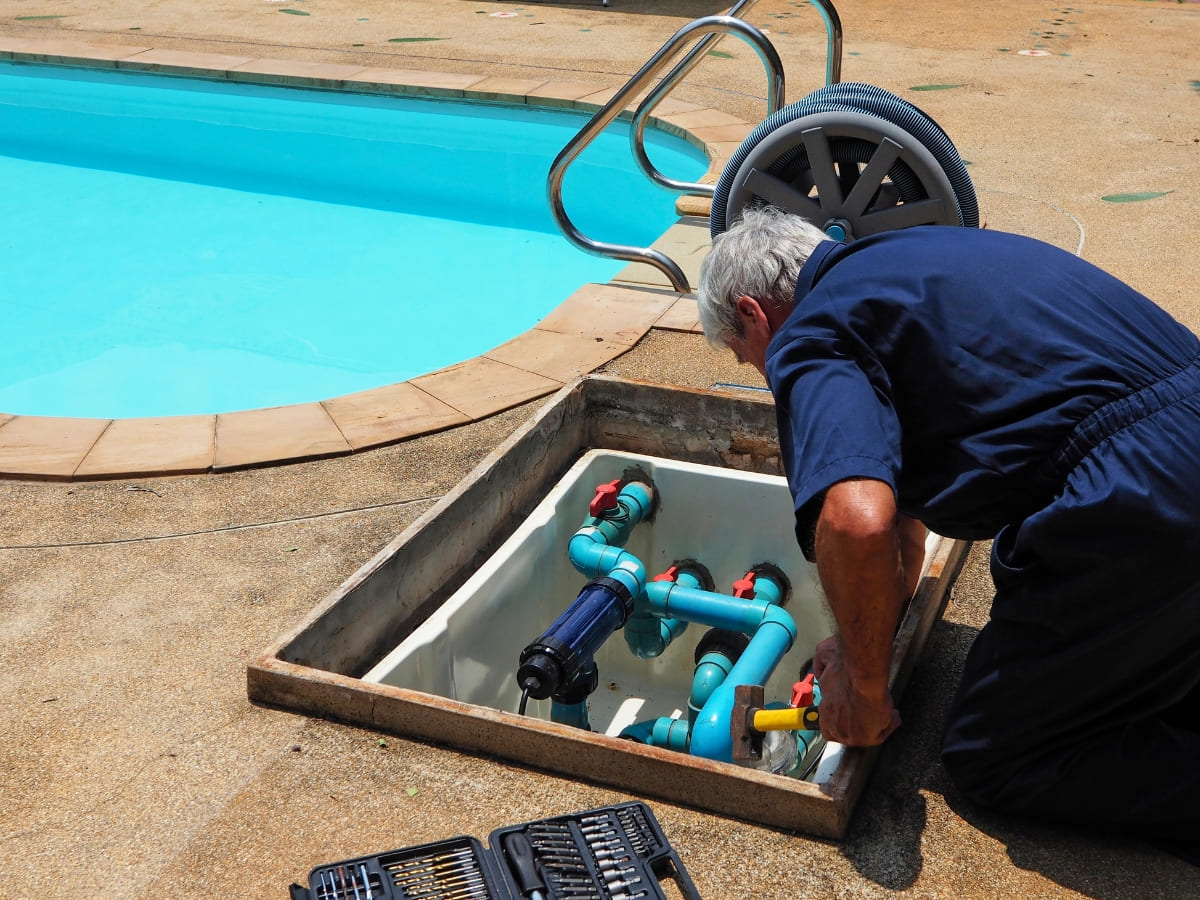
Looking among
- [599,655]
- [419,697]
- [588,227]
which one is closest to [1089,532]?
[419,697]

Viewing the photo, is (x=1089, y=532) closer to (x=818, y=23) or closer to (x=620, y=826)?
(x=620, y=826)

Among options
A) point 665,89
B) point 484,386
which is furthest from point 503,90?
Answer: point 484,386

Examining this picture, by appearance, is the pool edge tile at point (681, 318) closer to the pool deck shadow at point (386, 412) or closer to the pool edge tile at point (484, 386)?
the pool deck shadow at point (386, 412)

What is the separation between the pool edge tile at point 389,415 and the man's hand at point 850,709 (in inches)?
78.4

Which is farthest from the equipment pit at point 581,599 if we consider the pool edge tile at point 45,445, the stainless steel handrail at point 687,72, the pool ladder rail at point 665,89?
the stainless steel handrail at point 687,72

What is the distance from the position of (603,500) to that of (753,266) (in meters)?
1.14

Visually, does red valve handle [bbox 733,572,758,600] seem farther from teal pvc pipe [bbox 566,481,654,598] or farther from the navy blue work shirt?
the navy blue work shirt

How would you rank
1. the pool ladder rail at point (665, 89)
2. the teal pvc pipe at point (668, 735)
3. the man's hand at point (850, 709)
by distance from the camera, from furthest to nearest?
the pool ladder rail at point (665, 89) → the teal pvc pipe at point (668, 735) → the man's hand at point (850, 709)

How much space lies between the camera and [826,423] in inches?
73.9

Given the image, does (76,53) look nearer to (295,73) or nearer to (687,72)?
(295,73)

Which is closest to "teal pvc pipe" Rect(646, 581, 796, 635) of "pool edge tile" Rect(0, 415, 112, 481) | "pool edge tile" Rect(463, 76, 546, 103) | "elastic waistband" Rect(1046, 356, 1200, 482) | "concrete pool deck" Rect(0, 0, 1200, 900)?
"concrete pool deck" Rect(0, 0, 1200, 900)

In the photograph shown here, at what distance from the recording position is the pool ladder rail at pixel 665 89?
4.44 m

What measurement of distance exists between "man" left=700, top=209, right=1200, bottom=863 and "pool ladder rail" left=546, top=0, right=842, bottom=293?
2.56 m

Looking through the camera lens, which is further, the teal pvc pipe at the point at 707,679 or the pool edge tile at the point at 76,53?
the pool edge tile at the point at 76,53
